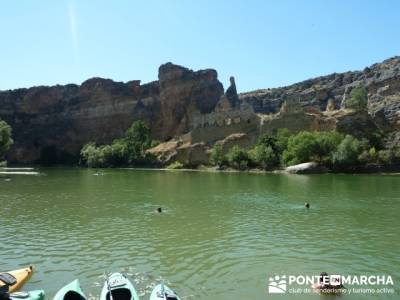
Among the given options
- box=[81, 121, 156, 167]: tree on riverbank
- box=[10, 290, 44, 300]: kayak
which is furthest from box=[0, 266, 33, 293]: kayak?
box=[81, 121, 156, 167]: tree on riverbank

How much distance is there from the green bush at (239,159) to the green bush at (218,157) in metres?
3.70

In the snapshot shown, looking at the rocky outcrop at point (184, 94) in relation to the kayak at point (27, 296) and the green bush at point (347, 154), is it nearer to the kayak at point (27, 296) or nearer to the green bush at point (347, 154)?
the green bush at point (347, 154)

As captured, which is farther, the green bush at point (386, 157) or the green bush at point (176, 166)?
the green bush at point (176, 166)

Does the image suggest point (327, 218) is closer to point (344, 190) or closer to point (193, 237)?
point (193, 237)

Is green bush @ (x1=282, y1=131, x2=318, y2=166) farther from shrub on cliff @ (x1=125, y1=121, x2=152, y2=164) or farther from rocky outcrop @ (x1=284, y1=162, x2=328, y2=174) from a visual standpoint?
shrub on cliff @ (x1=125, y1=121, x2=152, y2=164)

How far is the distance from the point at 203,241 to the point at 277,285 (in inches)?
367

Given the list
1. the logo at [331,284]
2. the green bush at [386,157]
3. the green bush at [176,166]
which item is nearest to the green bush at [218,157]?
the green bush at [176,166]

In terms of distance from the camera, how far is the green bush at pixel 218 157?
122938mm

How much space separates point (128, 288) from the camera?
55.9 feet

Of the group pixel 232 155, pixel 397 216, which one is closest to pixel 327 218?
pixel 397 216

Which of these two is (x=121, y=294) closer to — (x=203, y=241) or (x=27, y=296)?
(x=27, y=296)

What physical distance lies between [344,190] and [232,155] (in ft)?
199

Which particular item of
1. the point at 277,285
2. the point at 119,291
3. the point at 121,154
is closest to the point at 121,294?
the point at 119,291

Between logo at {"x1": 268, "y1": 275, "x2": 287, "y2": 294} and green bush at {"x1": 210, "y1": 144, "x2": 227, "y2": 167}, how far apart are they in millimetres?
101479
